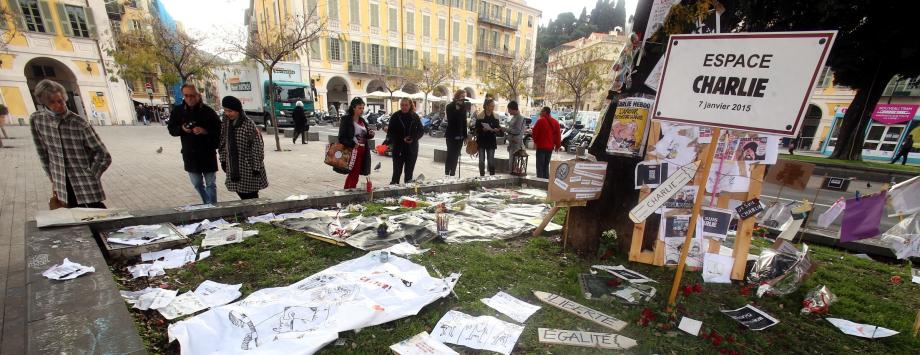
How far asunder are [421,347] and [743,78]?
90.7 inches

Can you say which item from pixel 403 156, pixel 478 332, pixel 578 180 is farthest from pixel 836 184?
pixel 403 156

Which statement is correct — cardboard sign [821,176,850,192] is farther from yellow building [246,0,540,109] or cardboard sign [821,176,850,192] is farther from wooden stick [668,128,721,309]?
Answer: yellow building [246,0,540,109]

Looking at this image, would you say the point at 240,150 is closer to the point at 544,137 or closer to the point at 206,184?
the point at 206,184

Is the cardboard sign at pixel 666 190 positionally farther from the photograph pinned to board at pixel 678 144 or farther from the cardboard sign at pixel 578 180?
the cardboard sign at pixel 578 180

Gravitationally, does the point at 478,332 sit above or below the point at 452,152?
below

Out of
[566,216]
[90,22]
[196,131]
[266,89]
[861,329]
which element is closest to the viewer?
[861,329]

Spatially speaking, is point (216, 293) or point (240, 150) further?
point (240, 150)

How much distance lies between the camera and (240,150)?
391 centimetres

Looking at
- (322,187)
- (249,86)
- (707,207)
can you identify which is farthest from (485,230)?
(249,86)

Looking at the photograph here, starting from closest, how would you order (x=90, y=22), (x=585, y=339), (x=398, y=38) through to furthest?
(x=585, y=339) → (x=90, y=22) → (x=398, y=38)

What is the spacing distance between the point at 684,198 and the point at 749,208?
1.39 ft

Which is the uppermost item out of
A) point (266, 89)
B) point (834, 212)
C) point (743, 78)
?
point (743, 78)

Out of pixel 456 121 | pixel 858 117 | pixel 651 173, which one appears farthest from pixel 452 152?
pixel 858 117

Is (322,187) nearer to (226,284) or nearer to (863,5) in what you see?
(226,284)
